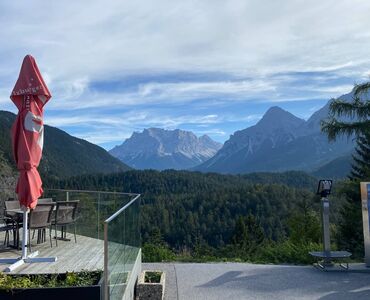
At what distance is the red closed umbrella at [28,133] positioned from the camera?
22.1 feet

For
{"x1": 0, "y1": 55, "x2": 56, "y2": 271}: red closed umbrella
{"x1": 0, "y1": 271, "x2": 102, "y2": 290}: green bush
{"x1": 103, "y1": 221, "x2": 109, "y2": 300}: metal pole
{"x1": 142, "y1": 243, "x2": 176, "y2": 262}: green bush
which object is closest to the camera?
{"x1": 103, "y1": 221, "x2": 109, "y2": 300}: metal pole

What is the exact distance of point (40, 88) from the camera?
6.83m

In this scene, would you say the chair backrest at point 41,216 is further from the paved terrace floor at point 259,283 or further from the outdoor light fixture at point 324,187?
the outdoor light fixture at point 324,187

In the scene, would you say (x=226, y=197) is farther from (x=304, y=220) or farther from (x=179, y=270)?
(x=179, y=270)

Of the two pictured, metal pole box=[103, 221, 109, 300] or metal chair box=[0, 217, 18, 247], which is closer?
metal pole box=[103, 221, 109, 300]

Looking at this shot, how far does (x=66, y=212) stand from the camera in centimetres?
903

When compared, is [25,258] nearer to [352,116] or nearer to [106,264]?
[106,264]

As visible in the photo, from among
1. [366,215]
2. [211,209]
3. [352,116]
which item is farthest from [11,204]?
[211,209]

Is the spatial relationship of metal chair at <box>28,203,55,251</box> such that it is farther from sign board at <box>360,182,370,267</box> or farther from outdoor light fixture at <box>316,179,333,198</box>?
sign board at <box>360,182,370,267</box>

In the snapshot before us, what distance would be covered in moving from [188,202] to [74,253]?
91.2 m

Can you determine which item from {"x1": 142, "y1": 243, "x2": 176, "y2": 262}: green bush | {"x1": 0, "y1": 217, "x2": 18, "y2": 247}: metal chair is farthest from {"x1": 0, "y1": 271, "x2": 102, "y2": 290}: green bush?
{"x1": 142, "y1": 243, "x2": 176, "y2": 262}: green bush

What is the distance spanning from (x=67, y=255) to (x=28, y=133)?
2170 millimetres

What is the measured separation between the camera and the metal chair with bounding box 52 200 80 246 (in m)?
8.63

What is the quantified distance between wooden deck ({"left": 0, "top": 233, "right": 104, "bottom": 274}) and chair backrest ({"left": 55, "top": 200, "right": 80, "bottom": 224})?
430 millimetres
